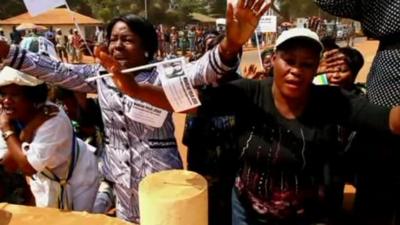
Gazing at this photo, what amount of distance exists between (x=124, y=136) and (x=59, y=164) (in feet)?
1.07

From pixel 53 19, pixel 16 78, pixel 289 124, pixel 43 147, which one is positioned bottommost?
pixel 53 19

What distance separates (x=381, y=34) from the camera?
2.09m

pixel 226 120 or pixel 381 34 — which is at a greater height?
pixel 381 34

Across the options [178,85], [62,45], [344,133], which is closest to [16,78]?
[178,85]

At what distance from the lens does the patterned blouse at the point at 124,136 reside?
2221 mm

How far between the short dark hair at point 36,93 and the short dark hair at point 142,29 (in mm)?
412

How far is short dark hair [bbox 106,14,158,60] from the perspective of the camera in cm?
222

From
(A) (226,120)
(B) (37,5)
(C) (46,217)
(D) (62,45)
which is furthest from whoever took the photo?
(D) (62,45)

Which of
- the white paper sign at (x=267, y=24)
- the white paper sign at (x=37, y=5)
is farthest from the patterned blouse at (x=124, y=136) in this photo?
the white paper sign at (x=267, y=24)

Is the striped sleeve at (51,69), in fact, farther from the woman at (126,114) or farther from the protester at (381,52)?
the protester at (381,52)

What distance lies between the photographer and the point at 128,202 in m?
2.30

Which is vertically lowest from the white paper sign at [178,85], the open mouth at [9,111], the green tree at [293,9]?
Answer: the green tree at [293,9]

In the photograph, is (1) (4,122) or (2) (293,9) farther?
(2) (293,9)

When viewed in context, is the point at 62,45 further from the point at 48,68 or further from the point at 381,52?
the point at 381,52
